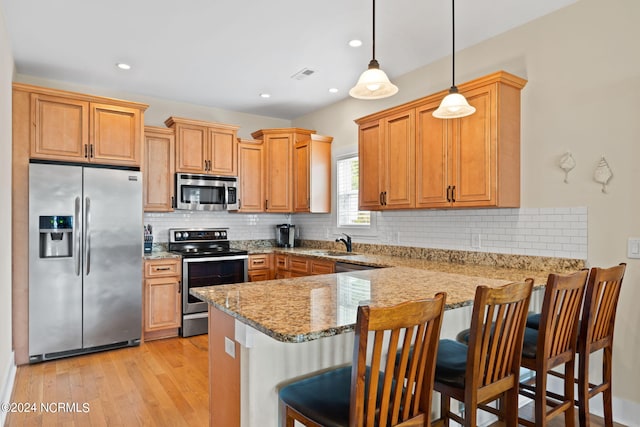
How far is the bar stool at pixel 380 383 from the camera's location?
3.69 ft

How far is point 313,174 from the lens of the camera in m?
5.04

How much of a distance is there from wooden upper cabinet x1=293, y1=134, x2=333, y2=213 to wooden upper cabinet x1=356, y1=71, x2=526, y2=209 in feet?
4.69

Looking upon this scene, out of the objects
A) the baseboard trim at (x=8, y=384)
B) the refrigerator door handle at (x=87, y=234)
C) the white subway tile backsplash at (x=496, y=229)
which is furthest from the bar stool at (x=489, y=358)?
the refrigerator door handle at (x=87, y=234)

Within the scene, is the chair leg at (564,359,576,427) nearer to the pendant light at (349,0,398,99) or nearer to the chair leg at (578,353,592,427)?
the chair leg at (578,353,592,427)

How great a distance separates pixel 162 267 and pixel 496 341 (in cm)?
360

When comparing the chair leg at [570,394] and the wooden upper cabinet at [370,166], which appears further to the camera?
the wooden upper cabinet at [370,166]

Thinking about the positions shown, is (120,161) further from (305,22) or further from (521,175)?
(521,175)

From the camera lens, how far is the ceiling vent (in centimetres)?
400

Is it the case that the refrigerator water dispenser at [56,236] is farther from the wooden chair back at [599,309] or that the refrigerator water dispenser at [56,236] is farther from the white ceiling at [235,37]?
the wooden chair back at [599,309]

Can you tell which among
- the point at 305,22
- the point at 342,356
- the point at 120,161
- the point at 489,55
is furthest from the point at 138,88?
the point at 342,356

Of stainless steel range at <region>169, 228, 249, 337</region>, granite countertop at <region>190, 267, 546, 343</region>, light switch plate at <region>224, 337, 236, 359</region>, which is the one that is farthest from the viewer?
stainless steel range at <region>169, 228, 249, 337</region>

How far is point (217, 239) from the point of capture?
5234mm

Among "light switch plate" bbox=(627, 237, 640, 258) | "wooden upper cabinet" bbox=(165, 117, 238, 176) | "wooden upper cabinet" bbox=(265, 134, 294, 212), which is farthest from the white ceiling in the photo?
"light switch plate" bbox=(627, 237, 640, 258)

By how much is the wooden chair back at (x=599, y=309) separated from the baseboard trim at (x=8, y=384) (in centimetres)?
337
